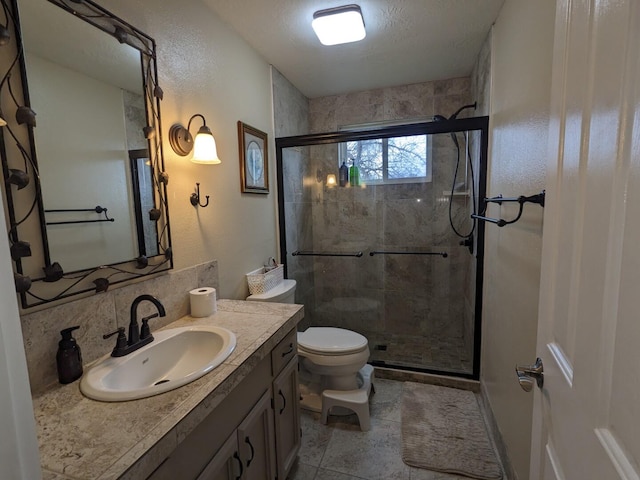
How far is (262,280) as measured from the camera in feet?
6.73

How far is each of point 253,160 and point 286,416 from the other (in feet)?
5.24

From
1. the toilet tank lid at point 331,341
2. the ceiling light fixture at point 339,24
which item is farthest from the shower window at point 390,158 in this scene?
the toilet tank lid at point 331,341

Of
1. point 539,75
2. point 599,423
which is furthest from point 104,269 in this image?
point 539,75

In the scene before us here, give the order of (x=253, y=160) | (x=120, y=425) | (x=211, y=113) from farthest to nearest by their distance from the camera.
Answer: (x=253, y=160), (x=211, y=113), (x=120, y=425)

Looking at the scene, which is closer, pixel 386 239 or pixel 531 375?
pixel 531 375

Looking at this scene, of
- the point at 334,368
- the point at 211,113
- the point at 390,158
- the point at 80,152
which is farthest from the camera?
the point at 390,158

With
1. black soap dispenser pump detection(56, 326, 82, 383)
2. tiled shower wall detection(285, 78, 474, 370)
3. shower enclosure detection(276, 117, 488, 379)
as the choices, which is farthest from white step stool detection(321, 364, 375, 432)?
black soap dispenser pump detection(56, 326, 82, 383)

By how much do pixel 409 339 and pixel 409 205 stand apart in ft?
4.20

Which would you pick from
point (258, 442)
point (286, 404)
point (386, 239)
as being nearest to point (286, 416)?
point (286, 404)

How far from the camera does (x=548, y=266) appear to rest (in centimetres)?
73

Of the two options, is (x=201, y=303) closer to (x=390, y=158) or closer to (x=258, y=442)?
(x=258, y=442)

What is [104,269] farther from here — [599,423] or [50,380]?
[599,423]

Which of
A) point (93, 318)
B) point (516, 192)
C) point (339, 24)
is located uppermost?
point (339, 24)

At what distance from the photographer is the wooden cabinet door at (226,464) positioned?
35.6 inches
